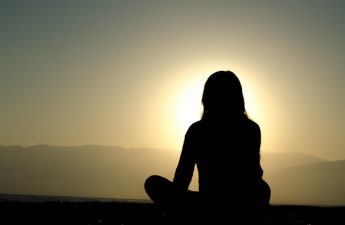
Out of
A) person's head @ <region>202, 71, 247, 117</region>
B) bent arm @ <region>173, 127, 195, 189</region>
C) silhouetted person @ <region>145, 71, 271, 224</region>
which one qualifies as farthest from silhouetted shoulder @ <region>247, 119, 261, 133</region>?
bent arm @ <region>173, 127, 195, 189</region>

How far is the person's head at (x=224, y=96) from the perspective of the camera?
5.93 metres

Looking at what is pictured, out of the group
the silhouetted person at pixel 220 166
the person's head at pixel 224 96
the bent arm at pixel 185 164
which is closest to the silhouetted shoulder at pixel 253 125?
the silhouetted person at pixel 220 166

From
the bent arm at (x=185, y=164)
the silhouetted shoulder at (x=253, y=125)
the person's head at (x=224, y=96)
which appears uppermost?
the person's head at (x=224, y=96)

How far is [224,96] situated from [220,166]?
87 cm

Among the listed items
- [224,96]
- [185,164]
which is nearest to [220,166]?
[185,164]

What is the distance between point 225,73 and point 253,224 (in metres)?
1.86

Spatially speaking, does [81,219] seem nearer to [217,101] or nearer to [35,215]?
[35,215]

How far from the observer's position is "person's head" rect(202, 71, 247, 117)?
19.5ft

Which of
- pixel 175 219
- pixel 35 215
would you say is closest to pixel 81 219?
pixel 35 215

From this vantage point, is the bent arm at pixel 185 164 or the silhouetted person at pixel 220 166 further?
the bent arm at pixel 185 164

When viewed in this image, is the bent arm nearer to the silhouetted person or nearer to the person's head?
the silhouetted person

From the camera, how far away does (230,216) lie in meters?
5.51

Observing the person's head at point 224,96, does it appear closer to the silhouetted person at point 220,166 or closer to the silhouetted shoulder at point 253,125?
the silhouetted person at point 220,166

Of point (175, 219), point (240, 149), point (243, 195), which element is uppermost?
point (240, 149)
